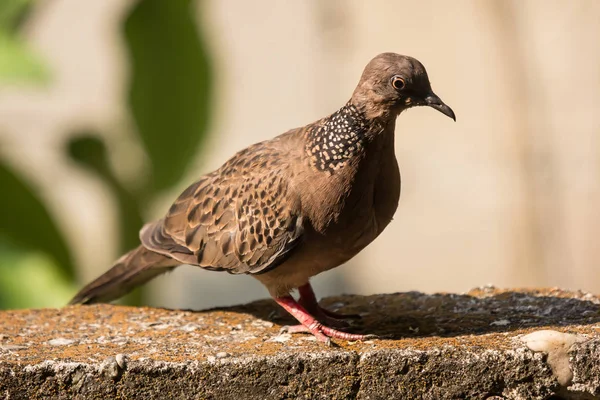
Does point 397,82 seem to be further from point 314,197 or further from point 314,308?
point 314,308

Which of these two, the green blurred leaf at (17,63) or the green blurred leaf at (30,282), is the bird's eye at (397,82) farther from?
the green blurred leaf at (30,282)

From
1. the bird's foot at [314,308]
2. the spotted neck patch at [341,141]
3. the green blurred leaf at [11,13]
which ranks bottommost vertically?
the bird's foot at [314,308]

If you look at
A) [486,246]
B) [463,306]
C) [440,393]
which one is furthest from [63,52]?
[440,393]

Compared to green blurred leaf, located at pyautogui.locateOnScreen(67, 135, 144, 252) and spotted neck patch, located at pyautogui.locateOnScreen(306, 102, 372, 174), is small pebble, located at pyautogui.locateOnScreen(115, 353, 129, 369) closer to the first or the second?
spotted neck patch, located at pyautogui.locateOnScreen(306, 102, 372, 174)

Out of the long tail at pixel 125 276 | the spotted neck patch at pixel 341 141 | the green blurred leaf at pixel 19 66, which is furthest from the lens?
the green blurred leaf at pixel 19 66

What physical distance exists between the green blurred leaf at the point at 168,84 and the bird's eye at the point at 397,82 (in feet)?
13.4

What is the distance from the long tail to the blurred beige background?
334cm

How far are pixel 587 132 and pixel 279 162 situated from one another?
603 cm

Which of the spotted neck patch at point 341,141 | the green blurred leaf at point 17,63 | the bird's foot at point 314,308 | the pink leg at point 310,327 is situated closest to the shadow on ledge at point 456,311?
the bird's foot at point 314,308

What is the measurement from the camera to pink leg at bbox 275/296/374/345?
4.59 m

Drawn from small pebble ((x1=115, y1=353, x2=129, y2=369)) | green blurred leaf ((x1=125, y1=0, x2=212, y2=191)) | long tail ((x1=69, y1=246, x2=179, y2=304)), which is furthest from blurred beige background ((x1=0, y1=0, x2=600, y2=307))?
small pebble ((x1=115, y1=353, x2=129, y2=369))

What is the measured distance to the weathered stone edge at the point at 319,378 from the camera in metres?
4.20

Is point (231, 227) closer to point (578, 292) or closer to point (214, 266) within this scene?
point (214, 266)

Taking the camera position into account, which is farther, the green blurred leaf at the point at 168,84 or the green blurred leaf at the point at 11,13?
the green blurred leaf at the point at 168,84
